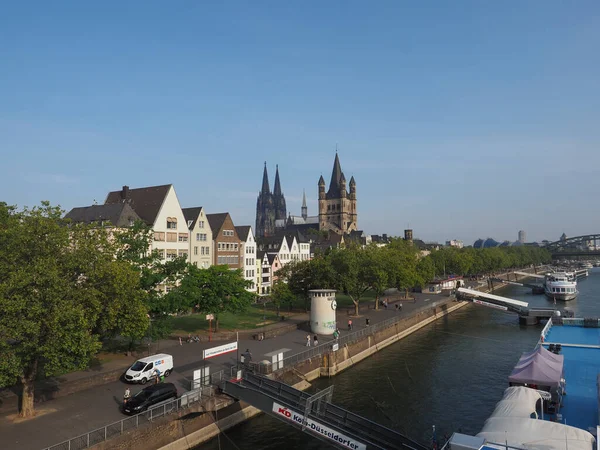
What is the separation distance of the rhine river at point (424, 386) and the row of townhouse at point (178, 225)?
2119cm

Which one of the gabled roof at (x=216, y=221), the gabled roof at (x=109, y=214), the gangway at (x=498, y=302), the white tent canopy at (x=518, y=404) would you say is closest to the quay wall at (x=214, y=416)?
the white tent canopy at (x=518, y=404)

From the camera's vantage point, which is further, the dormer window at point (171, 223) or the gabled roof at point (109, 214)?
the dormer window at point (171, 223)

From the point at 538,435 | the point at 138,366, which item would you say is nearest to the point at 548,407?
the point at 538,435

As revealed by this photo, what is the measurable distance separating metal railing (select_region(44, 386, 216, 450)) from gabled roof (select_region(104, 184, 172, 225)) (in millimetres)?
42716

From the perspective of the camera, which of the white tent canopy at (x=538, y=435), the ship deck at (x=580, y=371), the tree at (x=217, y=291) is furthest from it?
the tree at (x=217, y=291)

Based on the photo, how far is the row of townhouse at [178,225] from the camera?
218 feet

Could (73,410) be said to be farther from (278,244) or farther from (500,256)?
(500,256)

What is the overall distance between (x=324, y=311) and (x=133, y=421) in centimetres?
2937

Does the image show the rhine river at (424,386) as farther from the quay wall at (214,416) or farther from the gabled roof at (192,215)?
the gabled roof at (192,215)

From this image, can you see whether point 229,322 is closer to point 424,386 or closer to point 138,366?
point 138,366

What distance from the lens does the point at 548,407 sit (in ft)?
89.7

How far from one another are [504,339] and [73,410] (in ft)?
179

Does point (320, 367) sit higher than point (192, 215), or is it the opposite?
point (192, 215)

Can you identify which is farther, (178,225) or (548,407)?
Result: (178,225)
